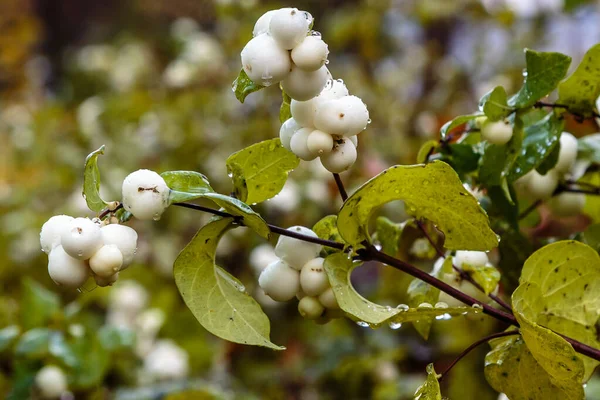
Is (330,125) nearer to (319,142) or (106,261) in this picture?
(319,142)

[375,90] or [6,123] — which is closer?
[375,90]

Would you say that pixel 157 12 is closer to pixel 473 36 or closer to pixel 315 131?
pixel 473 36

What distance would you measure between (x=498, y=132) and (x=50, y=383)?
0.50m

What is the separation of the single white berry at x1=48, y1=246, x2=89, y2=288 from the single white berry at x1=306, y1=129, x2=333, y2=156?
0.13 m

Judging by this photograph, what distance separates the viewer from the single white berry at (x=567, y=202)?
0.60 meters

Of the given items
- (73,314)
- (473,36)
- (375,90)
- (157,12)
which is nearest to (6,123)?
(157,12)

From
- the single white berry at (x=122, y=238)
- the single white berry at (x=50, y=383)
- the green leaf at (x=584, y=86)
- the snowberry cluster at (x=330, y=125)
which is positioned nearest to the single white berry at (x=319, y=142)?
the snowberry cluster at (x=330, y=125)

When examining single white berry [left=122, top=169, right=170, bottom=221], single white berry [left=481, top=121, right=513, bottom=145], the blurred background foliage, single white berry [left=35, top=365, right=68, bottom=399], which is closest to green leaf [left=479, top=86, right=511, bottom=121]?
single white berry [left=481, top=121, right=513, bottom=145]

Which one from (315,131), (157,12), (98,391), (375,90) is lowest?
(157,12)

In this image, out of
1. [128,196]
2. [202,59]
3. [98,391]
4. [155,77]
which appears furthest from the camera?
[155,77]

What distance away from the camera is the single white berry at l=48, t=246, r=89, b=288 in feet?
1.15

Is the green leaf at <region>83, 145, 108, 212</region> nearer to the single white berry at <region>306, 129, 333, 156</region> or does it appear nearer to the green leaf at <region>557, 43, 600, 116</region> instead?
the single white berry at <region>306, 129, 333, 156</region>

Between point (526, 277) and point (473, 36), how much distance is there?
79.5 inches

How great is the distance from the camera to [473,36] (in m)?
2.33
